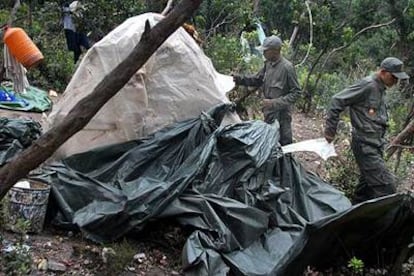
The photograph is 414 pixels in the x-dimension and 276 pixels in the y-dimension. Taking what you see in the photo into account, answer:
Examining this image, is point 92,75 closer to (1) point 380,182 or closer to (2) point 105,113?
(2) point 105,113

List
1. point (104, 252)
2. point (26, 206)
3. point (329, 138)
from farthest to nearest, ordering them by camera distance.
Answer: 1. point (329, 138)
2. point (26, 206)
3. point (104, 252)

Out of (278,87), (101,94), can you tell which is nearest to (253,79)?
(278,87)

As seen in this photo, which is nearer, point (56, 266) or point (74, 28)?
point (56, 266)

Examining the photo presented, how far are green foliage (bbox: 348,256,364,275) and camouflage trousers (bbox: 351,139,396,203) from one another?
1540 millimetres

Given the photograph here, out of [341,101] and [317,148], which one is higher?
[341,101]

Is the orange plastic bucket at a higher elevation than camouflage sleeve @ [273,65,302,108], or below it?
higher

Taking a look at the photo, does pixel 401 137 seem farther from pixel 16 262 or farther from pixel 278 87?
pixel 16 262

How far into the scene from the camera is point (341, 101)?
211 inches

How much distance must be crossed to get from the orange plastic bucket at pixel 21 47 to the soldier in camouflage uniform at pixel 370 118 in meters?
2.65

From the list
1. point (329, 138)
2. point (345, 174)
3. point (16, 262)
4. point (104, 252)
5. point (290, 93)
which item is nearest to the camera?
point (16, 262)

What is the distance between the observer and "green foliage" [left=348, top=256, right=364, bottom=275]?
3805 mm

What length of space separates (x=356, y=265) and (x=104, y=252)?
5.13 ft

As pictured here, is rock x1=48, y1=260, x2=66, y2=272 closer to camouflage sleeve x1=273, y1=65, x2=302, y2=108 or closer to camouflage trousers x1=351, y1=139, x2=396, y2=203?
camouflage trousers x1=351, y1=139, x2=396, y2=203

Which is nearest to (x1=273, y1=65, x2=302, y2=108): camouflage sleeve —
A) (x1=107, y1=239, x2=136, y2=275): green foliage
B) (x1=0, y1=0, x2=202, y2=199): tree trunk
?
(x1=107, y1=239, x2=136, y2=275): green foliage
